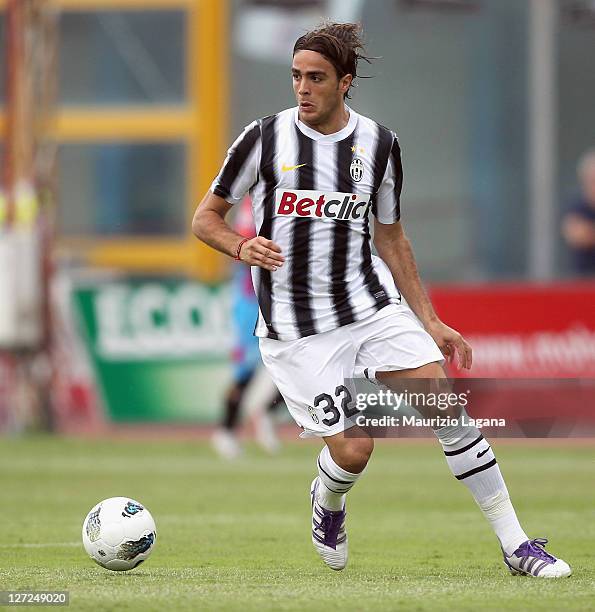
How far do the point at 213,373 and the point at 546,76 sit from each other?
738 centimetres

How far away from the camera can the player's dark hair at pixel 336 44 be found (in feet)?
21.6

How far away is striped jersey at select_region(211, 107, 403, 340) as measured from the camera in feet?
22.0

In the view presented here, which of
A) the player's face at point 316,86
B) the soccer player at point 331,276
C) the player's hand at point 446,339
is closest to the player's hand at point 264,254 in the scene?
the soccer player at point 331,276

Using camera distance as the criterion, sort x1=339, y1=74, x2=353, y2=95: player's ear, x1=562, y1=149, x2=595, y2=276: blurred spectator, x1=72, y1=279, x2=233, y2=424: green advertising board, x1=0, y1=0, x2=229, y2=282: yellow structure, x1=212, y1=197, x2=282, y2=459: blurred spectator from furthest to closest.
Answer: x1=0, y1=0, x2=229, y2=282: yellow structure → x1=562, y1=149, x2=595, y2=276: blurred spectator → x1=72, y1=279, x2=233, y2=424: green advertising board → x1=212, y1=197, x2=282, y2=459: blurred spectator → x1=339, y1=74, x2=353, y2=95: player's ear

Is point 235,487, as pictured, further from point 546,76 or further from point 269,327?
point 546,76

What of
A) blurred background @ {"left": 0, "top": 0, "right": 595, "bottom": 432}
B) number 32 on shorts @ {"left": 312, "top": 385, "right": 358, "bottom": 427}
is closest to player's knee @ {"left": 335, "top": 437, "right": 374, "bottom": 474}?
number 32 on shorts @ {"left": 312, "top": 385, "right": 358, "bottom": 427}

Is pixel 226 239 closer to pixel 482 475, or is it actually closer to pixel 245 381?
pixel 482 475

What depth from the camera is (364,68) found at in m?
20.8

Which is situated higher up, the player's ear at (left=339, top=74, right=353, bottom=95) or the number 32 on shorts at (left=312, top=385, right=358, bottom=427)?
the player's ear at (left=339, top=74, right=353, bottom=95)

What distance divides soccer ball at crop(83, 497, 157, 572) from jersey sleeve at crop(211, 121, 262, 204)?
1397mm

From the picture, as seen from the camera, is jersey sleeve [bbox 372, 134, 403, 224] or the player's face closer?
the player's face

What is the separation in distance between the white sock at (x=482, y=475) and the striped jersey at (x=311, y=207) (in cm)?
64

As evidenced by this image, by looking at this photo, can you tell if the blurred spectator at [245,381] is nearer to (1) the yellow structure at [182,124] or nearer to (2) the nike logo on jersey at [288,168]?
(2) the nike logo on jersey at [288,168]

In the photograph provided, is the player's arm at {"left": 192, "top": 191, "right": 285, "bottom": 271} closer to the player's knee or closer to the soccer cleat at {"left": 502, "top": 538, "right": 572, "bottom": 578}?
the player's knee
